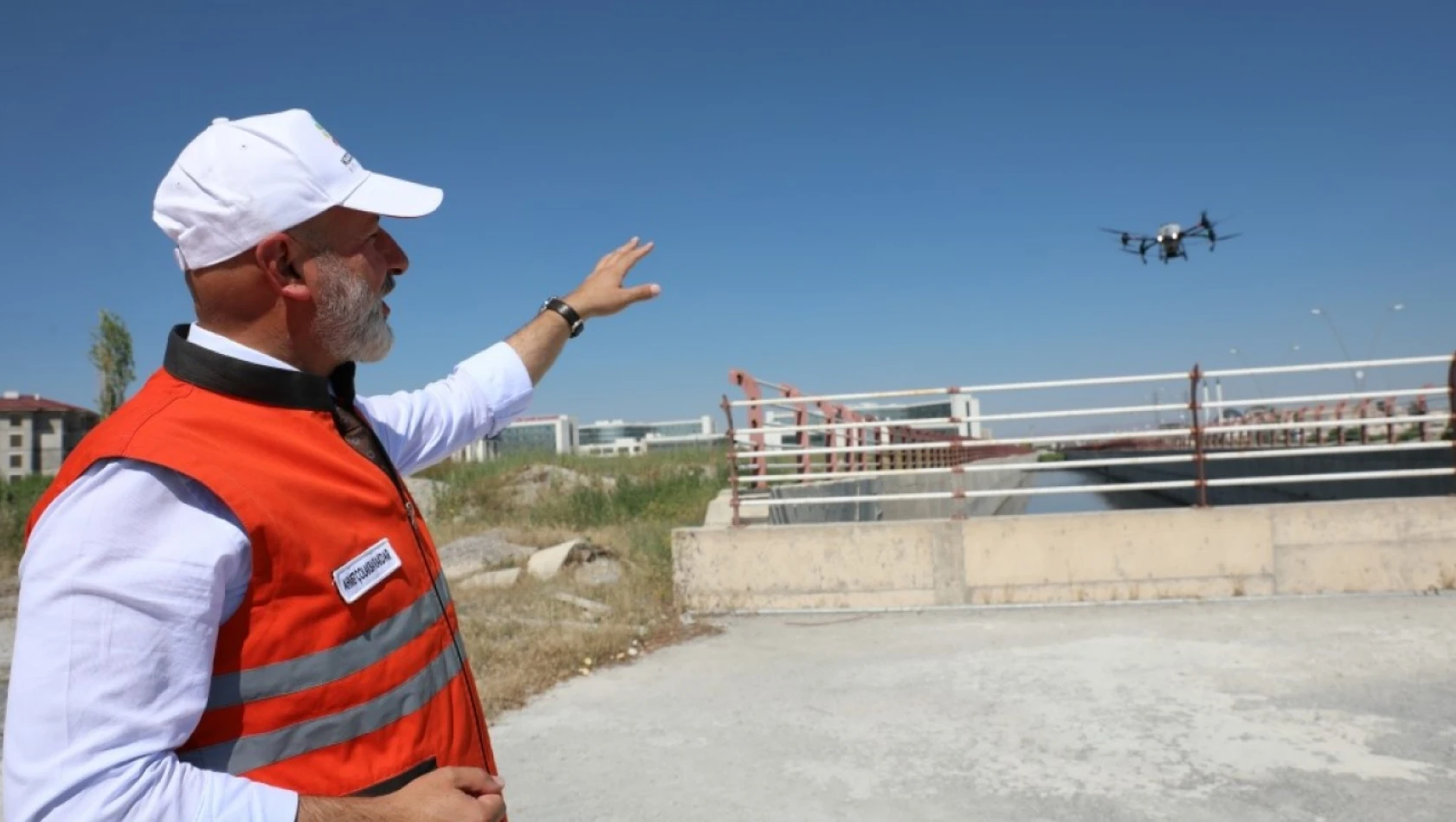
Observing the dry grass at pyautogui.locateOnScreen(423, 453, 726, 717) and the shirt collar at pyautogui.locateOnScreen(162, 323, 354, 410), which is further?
the dry grass at pyautogui.locateOnScreen(423, 453, 726, 717)

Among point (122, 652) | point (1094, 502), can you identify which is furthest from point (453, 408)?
point (1094, 502)

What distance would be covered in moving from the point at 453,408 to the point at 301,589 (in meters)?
0.92

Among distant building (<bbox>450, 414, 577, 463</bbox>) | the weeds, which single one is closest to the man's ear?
the weeds

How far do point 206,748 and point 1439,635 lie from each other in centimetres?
676

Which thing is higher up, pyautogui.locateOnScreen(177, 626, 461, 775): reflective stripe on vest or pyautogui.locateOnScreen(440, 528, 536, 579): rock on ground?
pyautogui.locateOnScreen(177, 626, 461, 775): reflective stripe on vest

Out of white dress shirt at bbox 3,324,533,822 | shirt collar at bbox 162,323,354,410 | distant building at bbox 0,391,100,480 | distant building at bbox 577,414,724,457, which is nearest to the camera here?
white dress shirt at bbox 3,324,533,822

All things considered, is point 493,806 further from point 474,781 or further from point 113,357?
point 113,357

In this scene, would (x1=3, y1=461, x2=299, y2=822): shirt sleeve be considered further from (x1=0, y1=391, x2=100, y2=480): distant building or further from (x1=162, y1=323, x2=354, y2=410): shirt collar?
(x1=0, y1=391, x2=100, y2=480): distant building

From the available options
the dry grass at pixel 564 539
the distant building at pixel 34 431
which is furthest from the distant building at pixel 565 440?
the distant building at pixel 34 431

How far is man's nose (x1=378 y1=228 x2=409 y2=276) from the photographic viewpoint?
61.2 inches

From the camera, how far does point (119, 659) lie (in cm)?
106

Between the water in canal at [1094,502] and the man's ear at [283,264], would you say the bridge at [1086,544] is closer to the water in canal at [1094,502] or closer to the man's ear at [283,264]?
the man's ear at [283,264]

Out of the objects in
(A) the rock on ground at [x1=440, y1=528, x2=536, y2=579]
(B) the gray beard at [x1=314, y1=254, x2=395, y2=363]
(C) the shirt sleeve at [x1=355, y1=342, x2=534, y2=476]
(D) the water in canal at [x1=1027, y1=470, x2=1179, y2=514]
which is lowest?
(D) the water in canal at [x1=1027, y1=470, x2=1179, y2=514]

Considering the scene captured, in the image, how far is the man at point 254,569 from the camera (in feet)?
3.47
